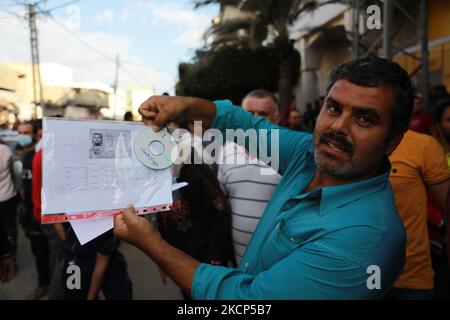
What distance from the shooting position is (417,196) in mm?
2258

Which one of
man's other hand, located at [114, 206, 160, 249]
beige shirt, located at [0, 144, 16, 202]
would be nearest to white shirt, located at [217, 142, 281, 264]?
man's other hand, located at [114, 206, 160, 249]

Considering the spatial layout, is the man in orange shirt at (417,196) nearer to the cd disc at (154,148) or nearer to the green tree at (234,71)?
the cd disc at (154,148)

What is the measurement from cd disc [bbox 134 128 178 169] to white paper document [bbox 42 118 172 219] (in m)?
0.02

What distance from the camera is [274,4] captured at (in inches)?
438

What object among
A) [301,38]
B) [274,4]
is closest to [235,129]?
[274,4]

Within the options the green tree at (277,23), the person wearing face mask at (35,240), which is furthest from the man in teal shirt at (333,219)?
the green tree at (277,23)

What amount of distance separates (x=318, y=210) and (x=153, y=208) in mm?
575

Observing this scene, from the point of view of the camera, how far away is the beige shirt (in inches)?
164

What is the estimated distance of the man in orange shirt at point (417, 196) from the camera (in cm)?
219

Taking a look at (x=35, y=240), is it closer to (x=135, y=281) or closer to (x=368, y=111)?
(x=135, y=281)

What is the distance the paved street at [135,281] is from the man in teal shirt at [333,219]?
103 inches

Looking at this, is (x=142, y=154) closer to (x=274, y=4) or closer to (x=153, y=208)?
(x=153, y=208)

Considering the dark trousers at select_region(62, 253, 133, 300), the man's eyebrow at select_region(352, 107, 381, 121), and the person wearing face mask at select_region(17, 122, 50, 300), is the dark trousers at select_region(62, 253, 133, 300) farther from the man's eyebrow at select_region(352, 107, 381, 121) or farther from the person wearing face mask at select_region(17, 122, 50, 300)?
the man's eyebrow at select_region(352, 107, 381, 121)
